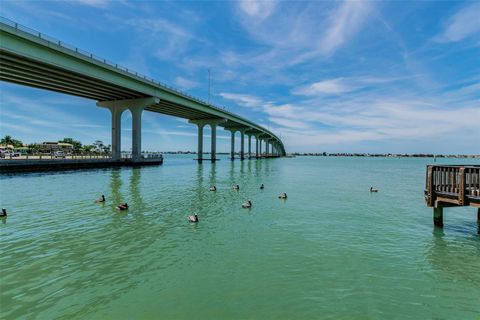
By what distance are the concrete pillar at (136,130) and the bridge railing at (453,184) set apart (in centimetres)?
5988

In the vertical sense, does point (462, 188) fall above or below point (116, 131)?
below

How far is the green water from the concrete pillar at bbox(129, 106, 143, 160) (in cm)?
4941

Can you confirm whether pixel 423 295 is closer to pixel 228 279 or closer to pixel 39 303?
pixel 228 279

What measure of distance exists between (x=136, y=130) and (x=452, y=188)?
62.5 m

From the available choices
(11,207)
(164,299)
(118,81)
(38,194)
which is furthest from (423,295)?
(118,81)

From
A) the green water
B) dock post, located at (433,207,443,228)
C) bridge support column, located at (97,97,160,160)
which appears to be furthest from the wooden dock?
bridge support column, located at (97,97,160,160)

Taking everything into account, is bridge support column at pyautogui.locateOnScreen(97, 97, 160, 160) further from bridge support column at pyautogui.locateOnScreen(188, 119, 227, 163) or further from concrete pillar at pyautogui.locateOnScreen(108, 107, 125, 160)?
bridge support column at pyautogui.locateOnScreen(188, 119, 227, 163)

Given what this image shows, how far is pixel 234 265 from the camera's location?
884 cm

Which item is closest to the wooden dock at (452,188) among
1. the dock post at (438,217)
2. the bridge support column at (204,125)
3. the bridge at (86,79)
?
the dock post at (438,217)

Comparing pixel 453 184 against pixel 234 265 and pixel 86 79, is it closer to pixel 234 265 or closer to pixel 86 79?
pixel 234 265

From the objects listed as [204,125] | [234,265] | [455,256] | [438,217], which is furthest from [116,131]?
[455,256]

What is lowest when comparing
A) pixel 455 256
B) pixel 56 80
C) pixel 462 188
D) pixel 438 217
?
pixel 455 256

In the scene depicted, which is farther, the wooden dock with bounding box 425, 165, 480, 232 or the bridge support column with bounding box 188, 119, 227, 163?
the bridge support column with bounding box 188, 119, 227, 163

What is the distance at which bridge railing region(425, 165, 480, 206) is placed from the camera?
37.8 ft
